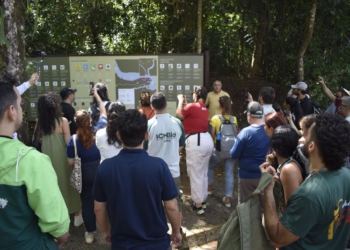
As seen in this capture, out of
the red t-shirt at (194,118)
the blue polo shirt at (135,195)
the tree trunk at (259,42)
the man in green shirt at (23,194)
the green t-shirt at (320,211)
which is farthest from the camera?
the tree trunk at (259,42)

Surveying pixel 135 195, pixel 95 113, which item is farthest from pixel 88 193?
pixel 135 195

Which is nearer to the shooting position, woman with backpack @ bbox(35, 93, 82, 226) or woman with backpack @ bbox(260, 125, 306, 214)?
woman with backpack @ bbox(260, 125, 306, 214)

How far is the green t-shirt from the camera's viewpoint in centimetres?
203

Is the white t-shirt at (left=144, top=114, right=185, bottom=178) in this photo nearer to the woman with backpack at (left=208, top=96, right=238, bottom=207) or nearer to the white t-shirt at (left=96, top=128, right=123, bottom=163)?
the white t-shirt at (left=96, top=128, right=123, bottom=163)

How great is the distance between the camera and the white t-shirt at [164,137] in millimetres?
4238

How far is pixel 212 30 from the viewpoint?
12258 millimetres

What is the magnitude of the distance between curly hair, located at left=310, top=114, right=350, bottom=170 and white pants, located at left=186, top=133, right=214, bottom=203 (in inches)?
A: 118

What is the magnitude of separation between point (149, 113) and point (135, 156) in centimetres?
264

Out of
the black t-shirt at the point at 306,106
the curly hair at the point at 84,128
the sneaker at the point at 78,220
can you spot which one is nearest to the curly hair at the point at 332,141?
the curly hair at the point at 84,128

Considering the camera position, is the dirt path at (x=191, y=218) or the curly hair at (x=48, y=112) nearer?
the curly hair at (x=48, y=112)

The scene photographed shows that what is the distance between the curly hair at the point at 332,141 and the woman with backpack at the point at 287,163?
1.53ft

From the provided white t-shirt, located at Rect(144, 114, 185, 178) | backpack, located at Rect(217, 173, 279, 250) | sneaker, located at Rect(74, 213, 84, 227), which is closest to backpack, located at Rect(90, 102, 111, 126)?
white t-shirt, located at Rect(144, 114, 185, 178)

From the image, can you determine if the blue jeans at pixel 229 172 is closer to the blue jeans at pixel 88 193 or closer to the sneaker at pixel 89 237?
the blue jeans at pixel 88 193

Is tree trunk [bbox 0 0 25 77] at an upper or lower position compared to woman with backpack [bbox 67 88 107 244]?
upper
